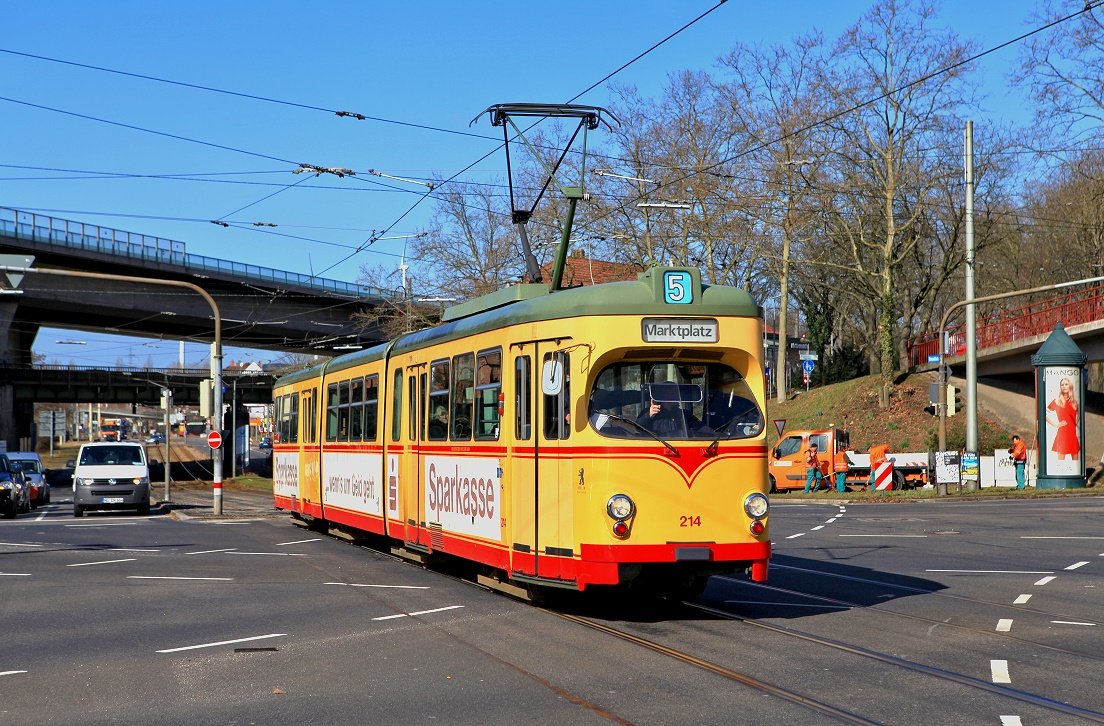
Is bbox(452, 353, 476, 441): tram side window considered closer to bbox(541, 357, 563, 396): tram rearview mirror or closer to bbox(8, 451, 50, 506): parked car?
bbox(541, 357, 563, 396): tram rearview mirror

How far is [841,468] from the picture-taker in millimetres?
42375

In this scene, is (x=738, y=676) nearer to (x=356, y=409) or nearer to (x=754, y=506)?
(x=754, y=506)

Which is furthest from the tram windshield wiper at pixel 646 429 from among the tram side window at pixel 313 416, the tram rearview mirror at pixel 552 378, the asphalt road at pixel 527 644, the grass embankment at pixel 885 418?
the grass embankment at pixel 885 418

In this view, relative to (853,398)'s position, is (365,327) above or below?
above

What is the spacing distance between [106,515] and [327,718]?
2880cm

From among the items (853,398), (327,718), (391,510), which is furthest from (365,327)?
(327,718)

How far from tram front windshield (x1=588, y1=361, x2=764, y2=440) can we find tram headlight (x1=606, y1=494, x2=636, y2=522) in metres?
0.59

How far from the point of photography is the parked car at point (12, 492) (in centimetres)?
3266

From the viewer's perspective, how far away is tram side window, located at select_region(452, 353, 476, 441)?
568 inches

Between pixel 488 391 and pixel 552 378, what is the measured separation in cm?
178

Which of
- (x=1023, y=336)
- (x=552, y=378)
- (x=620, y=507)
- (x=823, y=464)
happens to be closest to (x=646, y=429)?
(x=620, y=507)

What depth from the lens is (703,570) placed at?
1187 centimetres

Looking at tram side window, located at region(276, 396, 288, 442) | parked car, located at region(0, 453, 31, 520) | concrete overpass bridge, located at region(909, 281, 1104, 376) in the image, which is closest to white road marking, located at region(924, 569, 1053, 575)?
tram side window, located at region(276, 396, 288, 442)

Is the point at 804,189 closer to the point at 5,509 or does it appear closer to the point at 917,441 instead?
the point at 917,441
